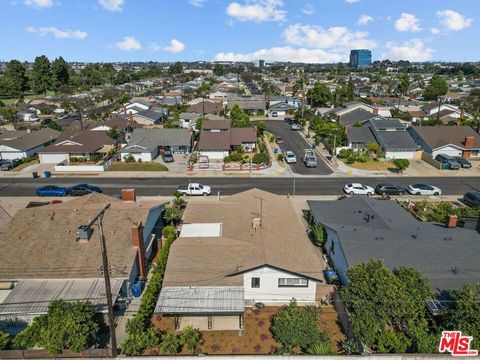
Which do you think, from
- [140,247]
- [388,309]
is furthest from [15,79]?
[388,309]

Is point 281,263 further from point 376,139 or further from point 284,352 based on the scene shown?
point 376,139

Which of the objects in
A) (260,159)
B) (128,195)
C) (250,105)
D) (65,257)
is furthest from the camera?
(250,105)

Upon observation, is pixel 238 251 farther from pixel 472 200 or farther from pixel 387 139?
pixel 387 139

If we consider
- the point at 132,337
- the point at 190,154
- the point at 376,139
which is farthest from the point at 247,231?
the point at 376,139

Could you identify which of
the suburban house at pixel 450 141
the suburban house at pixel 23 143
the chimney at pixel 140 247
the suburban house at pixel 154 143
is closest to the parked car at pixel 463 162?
the suburban house at pixel 450 141

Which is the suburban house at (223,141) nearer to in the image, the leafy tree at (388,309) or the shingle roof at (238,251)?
the shingle roof at (238,251)

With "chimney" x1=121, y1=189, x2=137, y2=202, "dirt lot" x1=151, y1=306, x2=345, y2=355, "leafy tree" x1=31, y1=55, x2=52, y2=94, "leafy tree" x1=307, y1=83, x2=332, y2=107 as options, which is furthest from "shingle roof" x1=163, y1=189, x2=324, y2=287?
"leafy tree" x1=31, y1=55, x2=52, y2=94
